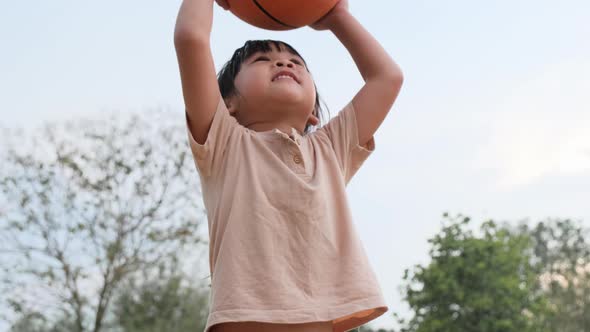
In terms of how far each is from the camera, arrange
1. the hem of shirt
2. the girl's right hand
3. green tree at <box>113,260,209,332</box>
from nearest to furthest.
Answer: the hem of shirt → the girl's right hand → green tree at <box>113,260,209,332</box>

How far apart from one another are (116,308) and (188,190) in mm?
3098

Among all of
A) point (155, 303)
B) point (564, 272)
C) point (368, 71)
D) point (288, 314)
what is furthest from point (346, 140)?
point (564, 272)

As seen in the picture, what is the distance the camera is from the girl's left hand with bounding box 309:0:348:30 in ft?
9.26

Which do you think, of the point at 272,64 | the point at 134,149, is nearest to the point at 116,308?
the point at 134,149

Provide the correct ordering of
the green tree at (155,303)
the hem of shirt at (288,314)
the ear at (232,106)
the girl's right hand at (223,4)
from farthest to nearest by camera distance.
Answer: the green tree at (155,303) < the girl's right hand at (223,4) < the ear at (232,106) < the hem of shirt at (288,314)

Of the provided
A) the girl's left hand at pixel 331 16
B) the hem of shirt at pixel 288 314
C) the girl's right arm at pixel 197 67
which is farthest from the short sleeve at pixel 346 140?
the hem of shirt at pixel 288 314

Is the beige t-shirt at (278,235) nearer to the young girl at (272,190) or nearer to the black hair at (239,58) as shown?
the young girl at (272,190)

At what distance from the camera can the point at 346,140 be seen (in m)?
2.63

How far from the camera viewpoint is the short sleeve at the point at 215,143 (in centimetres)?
235

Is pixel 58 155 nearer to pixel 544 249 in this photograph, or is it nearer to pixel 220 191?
pixel 220 191

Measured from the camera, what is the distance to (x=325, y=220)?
2.34m

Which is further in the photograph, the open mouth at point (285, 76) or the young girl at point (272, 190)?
the open mouth at point (285, 76)

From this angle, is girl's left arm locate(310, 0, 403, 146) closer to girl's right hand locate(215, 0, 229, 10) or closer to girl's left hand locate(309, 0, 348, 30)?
girl's left hand locate(309, 0, 348, 30)

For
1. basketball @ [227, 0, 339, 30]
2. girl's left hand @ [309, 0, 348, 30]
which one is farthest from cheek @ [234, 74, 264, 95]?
girl's left hand @ [309, 0, 348, 30]
